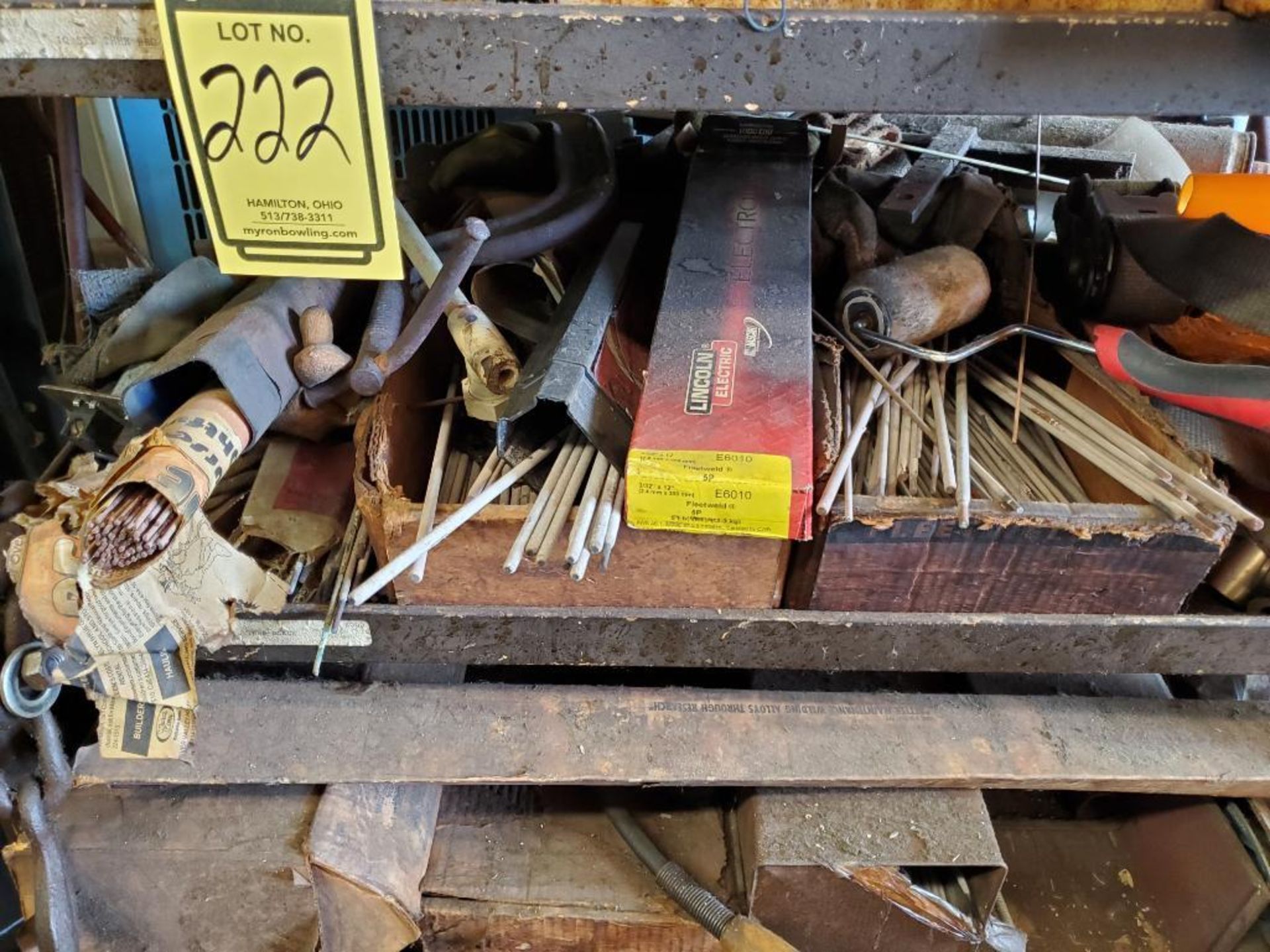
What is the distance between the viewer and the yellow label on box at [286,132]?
605 mm

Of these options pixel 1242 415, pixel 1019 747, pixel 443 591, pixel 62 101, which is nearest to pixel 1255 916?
pixel 1019 747

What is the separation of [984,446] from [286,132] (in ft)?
2.49

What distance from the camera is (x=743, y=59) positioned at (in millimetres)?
627

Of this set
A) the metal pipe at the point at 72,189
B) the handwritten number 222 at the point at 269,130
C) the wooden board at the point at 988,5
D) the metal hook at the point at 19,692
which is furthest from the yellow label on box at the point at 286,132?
the metal pipe at the point at 72,189

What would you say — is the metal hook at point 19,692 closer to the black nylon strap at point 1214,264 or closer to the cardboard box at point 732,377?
the cardboard box at point 732,377

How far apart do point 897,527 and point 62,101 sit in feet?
3.55

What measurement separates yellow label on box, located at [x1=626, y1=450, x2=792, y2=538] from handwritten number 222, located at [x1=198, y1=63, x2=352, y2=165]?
1.11 ft

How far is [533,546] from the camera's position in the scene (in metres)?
0.82

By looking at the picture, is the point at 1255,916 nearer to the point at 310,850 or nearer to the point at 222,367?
the point at 310,850

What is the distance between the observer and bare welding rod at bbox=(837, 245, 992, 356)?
3.28ft

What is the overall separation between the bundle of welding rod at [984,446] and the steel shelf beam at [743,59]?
34 centimetres

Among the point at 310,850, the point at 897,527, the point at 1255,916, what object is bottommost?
the point at 1255,916

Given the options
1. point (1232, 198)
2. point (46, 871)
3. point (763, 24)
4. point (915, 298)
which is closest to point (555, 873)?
point (46, 871)

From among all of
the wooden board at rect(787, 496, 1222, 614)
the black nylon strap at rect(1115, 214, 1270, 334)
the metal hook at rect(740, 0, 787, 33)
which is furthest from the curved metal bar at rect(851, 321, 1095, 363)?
the metal hook at rect(740, 0, 787, 33)
